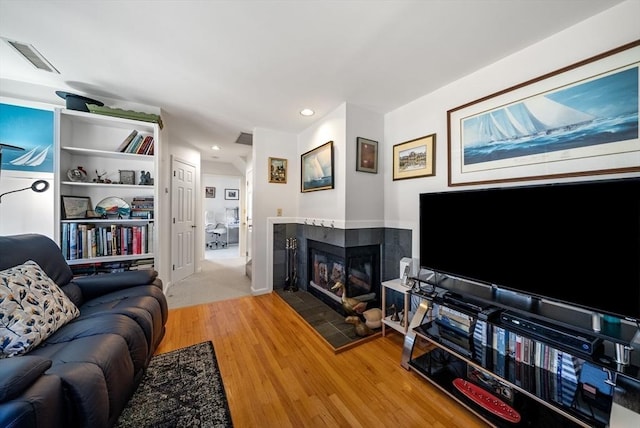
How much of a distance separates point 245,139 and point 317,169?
1.63 meters

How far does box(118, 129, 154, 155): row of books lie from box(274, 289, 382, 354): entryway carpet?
240 cm

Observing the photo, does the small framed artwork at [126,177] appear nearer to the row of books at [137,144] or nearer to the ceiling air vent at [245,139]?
the row of books at [137,144]

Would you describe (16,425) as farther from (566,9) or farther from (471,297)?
(566,9)

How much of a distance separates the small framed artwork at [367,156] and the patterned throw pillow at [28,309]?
98.7 inches

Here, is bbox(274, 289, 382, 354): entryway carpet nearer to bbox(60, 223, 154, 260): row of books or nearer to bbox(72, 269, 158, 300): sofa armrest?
bbox(72, 269, 158, 300): sofa armrest

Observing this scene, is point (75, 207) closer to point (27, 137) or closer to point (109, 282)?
point (27, 137)

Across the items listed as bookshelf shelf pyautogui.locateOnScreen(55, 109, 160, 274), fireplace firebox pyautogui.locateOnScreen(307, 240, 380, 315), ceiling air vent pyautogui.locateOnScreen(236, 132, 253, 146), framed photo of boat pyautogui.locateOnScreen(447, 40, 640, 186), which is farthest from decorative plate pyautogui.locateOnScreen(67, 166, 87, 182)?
framed photo of boat pyautogui.locateOnScreen(447, 40, 640, 186)

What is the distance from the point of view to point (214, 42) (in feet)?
5.20

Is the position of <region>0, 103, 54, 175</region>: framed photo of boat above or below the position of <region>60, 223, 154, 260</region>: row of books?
above

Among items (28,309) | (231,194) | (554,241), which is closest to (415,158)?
(554,241)

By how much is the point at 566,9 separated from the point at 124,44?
2.79m

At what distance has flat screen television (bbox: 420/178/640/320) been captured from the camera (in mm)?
1064

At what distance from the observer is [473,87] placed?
188 centimetres

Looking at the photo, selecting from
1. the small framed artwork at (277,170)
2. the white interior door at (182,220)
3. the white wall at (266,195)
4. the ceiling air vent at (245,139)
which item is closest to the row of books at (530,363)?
the white wall at (266,195)
